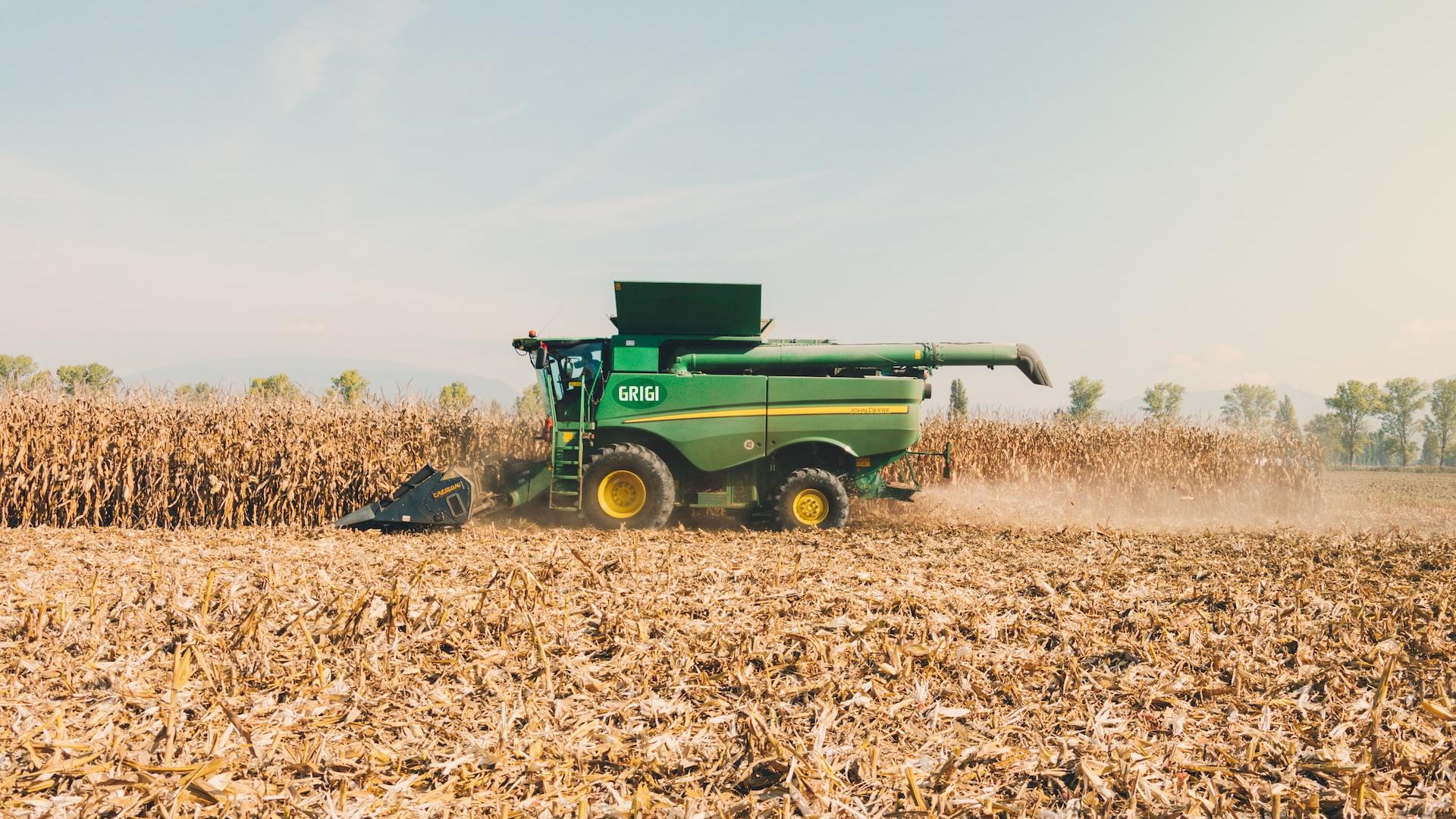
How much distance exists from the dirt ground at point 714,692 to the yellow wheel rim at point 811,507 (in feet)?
10.2

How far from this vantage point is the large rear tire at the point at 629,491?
9227 millimetres

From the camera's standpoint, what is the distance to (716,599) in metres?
5.12

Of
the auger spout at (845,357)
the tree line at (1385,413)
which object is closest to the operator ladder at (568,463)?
the auger spout at (845,357)

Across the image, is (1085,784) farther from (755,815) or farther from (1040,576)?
(1040,576)

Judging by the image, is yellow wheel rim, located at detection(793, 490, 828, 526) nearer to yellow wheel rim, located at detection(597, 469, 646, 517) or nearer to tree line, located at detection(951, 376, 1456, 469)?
yellow wheel rim, located at detection(597, 469, 646, 517)

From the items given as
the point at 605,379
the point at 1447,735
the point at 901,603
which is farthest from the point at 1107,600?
the point at 605,379

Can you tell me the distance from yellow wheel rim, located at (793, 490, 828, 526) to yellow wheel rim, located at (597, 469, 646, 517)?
1788 mm

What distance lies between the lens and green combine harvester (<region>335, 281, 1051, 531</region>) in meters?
9.27

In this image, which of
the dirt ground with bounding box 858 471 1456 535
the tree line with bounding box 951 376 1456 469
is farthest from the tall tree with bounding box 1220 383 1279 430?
the dirt ground with bounding box 858 471 1456 535

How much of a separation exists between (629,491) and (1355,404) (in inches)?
3767

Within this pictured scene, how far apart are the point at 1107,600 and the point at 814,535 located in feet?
13.1

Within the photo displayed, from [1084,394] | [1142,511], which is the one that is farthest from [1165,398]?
[1142,511]

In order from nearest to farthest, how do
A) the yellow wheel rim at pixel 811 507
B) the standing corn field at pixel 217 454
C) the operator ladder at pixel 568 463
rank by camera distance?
the operator ladder at pixel 568 463 < the yellow wheel rim at pixel 811 507 < the standing corn field at pixel 217 454

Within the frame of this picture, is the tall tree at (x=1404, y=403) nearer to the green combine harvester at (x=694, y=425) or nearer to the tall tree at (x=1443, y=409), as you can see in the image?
the tall tree at (x=1443, y=409)
